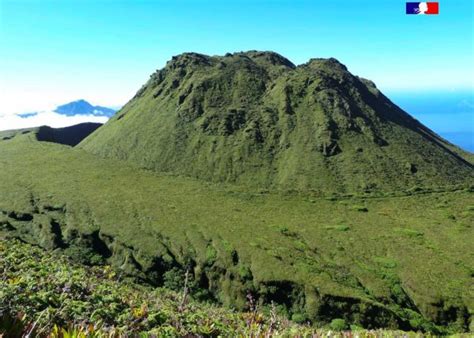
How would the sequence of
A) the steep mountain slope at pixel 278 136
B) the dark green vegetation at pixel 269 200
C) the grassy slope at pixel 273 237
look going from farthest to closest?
the steep mountain slope at pixel 278 136 → the dark green vegetation at pixel 269 200 → the grassy slope at pixel 273 237

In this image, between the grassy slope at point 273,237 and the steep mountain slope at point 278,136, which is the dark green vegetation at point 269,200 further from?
the steep mountain slope at point 278,136

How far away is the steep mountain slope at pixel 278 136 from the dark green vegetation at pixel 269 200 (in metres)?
0.69

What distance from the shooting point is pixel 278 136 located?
16162cm

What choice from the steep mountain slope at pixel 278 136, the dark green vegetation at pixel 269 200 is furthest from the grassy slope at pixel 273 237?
the steep mountain slope at pixel 278 136

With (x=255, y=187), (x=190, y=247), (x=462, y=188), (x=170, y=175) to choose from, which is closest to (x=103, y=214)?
(x=190, y=247)

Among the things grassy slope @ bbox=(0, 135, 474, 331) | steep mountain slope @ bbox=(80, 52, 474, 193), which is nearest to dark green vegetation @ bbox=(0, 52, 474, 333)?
grassy slope @ bbox=(0, 135, 474, 331)

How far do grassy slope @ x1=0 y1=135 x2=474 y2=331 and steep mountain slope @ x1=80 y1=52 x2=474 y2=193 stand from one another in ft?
55.8

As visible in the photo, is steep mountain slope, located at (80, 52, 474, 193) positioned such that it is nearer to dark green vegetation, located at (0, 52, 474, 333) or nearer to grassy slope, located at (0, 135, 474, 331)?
dark green vegetation, located at (0, 52, 474, 333)

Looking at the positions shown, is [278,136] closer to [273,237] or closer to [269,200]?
[269,200]

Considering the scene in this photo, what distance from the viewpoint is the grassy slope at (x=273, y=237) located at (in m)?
73.0

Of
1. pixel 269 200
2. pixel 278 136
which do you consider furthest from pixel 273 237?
pixel 278 136

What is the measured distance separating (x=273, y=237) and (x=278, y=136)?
7477 centimetres

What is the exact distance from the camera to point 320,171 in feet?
472

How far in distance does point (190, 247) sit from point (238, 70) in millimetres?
129297
